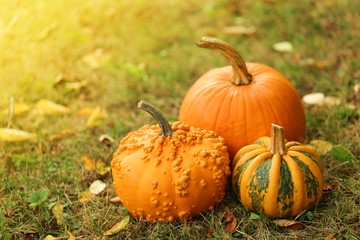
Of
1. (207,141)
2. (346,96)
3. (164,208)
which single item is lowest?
(346,96)

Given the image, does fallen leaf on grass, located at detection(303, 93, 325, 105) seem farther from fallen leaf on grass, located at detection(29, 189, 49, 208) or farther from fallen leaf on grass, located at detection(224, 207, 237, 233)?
fallen leaf on grass, located at detection(29, 189, 49, 208)

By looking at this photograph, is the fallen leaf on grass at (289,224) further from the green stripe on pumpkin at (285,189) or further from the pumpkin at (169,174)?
the pumpkin at (169,174)

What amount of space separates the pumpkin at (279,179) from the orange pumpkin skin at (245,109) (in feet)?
0.95

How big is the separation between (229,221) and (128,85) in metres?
1.95

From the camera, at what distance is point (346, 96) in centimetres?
364

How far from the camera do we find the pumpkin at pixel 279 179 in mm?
2361

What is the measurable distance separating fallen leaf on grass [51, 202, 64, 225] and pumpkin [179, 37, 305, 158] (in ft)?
2.96

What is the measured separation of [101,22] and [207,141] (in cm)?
302

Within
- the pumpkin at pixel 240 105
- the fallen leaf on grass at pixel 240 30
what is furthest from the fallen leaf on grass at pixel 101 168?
the fallen leaf on grass at pixel 240 30

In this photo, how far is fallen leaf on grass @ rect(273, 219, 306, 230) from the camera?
7.91ft

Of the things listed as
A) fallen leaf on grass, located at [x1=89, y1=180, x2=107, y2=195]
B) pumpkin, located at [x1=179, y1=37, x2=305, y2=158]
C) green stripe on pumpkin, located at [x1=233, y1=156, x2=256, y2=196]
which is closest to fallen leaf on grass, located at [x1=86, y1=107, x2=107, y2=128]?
fallen leaf on grass, located at [x1=89, y1=180, x2=107, y2=195]

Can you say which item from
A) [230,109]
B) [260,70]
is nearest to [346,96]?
[260,70]

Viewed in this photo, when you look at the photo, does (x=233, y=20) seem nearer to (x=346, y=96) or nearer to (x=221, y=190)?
(x=346, y=96)

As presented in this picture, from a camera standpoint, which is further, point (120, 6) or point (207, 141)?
point (120, 6)
